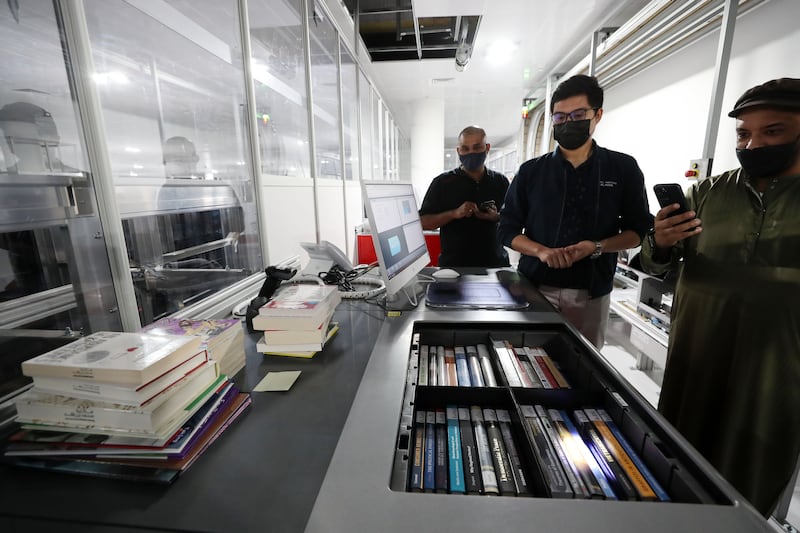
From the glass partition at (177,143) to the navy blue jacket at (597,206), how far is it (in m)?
1.43

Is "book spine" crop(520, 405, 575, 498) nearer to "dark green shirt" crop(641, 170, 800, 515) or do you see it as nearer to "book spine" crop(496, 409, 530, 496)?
"book spine" crop(496, 409, 530, 496)

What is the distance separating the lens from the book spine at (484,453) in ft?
1.94

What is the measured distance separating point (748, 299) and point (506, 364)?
0.89 meters

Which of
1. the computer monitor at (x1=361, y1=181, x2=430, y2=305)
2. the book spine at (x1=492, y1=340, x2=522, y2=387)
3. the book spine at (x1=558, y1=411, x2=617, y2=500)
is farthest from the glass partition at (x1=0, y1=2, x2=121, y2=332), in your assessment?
the book spine at (x1=558, y1=411, x2=617, y2=500)

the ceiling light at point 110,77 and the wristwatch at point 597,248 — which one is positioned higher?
the ceiling light at point 110,77

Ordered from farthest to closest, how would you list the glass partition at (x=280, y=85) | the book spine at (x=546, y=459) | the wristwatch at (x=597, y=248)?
the glass partition at (x=280, y=85), the wristwatch at (x=597, y=248), the book spine at (x=546, y=459)

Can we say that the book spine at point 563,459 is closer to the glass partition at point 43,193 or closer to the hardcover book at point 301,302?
the hardcover book at point 301,302

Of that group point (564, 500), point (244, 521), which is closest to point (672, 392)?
point (564, 500)

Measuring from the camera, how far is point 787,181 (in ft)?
3.66

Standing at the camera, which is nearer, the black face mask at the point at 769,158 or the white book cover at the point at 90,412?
the white book cover at the point at 90,412

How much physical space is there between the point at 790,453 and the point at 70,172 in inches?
90.7

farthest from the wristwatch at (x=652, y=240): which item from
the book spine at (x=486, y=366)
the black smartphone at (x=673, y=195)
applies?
the book spine at (x=486, y=366)

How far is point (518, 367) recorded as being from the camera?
3.12 feet

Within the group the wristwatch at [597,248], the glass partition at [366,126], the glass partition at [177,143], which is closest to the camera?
the glass partition at [177,143]
